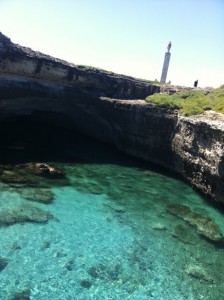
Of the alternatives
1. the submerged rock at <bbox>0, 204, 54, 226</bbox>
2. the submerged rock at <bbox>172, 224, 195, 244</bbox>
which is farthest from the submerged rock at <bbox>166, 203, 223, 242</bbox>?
the submerged rock at <bbox>0, 204, 54, 226</bbox>

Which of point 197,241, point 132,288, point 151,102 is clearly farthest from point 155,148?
point 132,288

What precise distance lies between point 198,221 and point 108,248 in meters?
5.11

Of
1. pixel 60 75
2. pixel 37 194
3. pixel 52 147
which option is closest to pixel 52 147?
pixel 52 147

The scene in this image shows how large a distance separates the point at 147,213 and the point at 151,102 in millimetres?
10889

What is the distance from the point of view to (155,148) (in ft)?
74.2

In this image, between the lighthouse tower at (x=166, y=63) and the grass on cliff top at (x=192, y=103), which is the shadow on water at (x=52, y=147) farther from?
the lighthouse tower at (x=166, y=63)

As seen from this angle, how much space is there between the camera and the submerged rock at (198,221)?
13.2 meters

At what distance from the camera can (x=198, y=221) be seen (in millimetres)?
14297

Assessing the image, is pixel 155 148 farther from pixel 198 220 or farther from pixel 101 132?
pixel 198 220

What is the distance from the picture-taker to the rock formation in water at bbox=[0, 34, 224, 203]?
17422mm

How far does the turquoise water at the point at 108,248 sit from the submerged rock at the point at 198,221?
1.09 ft

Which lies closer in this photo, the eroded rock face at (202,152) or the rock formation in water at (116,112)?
the eroded rock face at (202,152)

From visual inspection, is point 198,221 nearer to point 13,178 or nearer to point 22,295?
point 22,295

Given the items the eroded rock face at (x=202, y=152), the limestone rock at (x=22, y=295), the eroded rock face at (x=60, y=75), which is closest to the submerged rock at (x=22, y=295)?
the limestone rock at (x=22, y=295)
